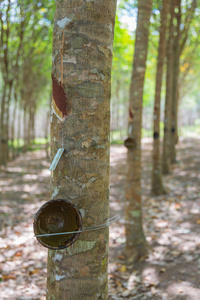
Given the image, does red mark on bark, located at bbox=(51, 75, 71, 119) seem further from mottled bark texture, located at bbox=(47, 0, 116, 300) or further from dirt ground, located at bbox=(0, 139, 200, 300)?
dirt ground, located at bbox=(0, 139, 200, 300)

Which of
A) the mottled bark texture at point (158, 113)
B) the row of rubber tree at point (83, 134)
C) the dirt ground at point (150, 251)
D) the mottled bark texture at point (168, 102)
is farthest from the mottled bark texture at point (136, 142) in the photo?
the mottled bark texture at point (168, 102)

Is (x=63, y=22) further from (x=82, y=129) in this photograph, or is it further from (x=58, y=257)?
(x=58, y=257)

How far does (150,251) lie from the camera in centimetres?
479

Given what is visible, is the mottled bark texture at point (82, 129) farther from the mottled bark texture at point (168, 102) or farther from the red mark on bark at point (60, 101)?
the mottled bark texture at point (168, 102)

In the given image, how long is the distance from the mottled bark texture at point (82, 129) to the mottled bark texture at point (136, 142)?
9.56 feet

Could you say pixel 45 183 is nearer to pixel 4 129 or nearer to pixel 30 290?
pixel 4 129

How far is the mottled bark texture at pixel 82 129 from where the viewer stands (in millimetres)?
1627

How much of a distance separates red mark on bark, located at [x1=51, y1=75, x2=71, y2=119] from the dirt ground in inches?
103

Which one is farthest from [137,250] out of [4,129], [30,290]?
[4,129]

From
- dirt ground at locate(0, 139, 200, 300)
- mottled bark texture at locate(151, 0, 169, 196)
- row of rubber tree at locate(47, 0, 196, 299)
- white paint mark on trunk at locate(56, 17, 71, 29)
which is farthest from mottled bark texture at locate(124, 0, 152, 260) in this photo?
white paint mark on trunk at locate(56, 17, 71, 29)

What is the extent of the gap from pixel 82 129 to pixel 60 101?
0.21 metres

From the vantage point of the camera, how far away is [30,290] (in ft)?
11.6

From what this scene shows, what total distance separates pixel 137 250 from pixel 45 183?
640 cm

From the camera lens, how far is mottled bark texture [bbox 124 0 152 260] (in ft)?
15.0
